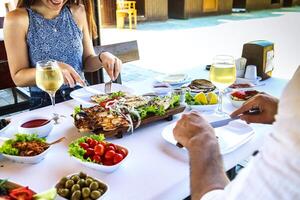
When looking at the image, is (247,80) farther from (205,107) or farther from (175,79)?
(205,107)

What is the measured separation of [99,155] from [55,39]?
128 centimetres

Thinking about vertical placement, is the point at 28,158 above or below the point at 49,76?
below

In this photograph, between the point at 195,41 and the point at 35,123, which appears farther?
the point at 195,41

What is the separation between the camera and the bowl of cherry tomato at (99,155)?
993 mm

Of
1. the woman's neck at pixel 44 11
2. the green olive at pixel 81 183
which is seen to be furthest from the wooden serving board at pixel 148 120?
the woman's neck at pixel 44 11

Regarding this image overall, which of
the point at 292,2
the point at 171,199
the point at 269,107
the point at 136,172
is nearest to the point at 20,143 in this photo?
the point at 136,172

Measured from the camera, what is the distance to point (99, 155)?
1.03 m

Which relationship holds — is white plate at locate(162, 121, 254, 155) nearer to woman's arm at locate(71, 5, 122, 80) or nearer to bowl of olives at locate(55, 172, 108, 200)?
bowl of olives at locate(55, 172, 108, 200)

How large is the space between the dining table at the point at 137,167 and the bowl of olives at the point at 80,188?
0.16ft

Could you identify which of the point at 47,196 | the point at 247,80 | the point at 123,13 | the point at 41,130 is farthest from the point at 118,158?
the point at 123,13

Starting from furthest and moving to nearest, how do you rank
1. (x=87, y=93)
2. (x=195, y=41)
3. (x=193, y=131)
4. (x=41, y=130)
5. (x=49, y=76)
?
(x=195, y=41)
(x=87, y=93)
(x=49, y=76)
(x=41, y=130)
(x=193, y=131)

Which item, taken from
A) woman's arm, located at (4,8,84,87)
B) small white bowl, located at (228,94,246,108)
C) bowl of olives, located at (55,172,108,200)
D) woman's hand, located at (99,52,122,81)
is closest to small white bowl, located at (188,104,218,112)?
small white bowl, located at (228,94,246,108)

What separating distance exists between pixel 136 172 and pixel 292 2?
16895 millimetres

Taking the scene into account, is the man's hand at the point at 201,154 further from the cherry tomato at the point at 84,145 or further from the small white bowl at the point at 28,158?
the small white bowl at the point at 28,158
